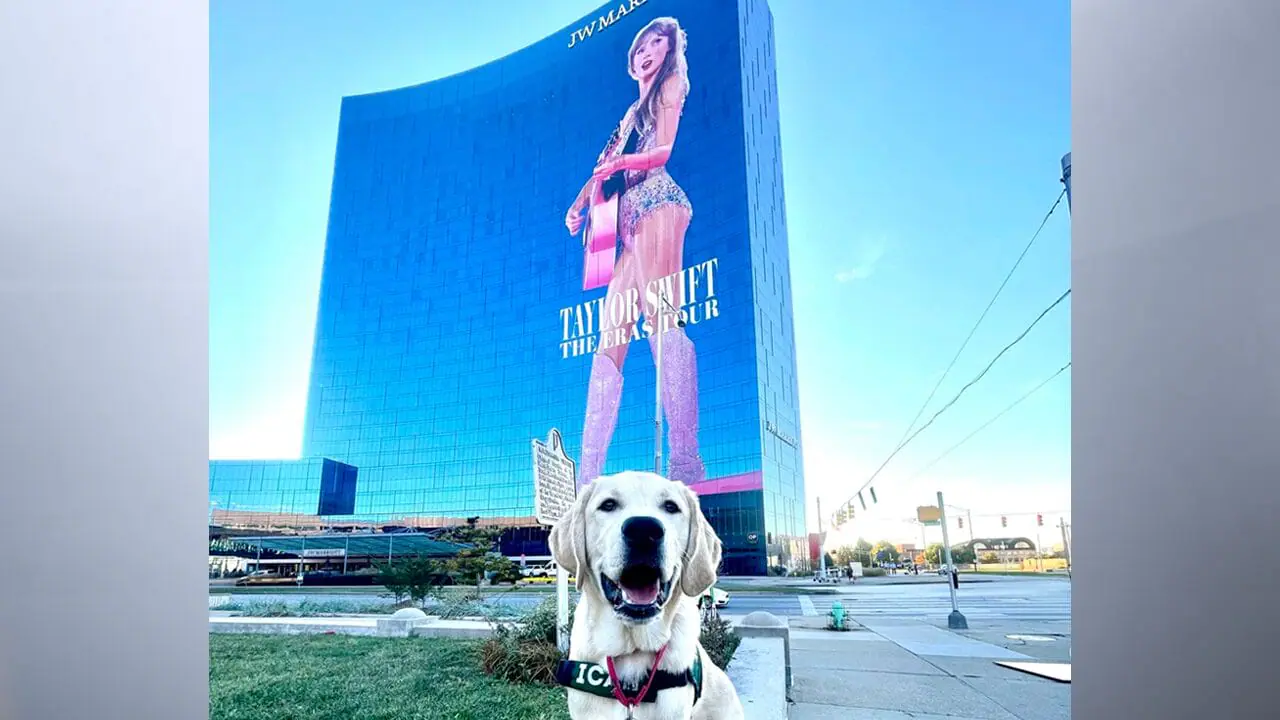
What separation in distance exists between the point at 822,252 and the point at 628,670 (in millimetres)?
1812

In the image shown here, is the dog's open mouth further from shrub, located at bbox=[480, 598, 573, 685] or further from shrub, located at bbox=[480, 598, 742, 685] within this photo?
shrub, located at bbox=[480, 598, 573, 685]

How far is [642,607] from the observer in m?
1.45

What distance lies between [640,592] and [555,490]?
989 mm

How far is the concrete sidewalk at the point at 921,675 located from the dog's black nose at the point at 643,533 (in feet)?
3.63

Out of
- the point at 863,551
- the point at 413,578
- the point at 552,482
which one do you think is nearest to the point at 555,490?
the point at 552,482

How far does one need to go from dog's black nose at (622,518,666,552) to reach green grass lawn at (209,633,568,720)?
1.23m

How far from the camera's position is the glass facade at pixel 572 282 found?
2.76 meters

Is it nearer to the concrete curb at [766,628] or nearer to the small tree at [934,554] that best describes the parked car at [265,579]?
the concrete curb at [766,628]

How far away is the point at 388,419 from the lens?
4008mm

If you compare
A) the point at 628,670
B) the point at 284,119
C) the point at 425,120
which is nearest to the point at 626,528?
the point at 628,670

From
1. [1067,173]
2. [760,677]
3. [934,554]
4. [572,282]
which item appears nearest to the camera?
[760,677]

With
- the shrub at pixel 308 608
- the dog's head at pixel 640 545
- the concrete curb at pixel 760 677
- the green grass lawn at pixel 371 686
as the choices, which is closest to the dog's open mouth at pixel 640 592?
the dog's head at pixel 640 545

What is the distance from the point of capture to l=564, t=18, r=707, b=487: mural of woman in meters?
2.86

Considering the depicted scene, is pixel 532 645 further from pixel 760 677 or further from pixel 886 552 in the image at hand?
pixel 886 552
